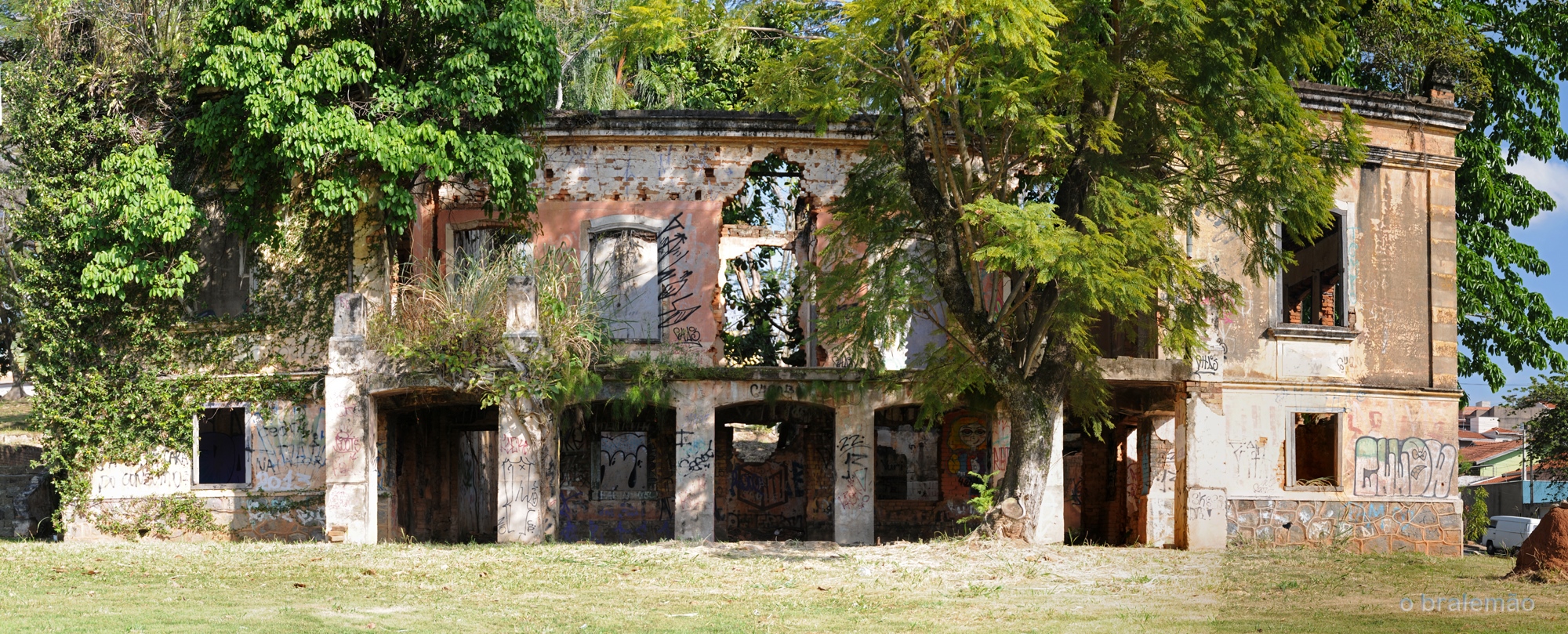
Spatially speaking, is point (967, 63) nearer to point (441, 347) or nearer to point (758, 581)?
point (758, 581)

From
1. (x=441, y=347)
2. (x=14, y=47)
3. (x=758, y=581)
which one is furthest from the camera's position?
(x=14, y=47)

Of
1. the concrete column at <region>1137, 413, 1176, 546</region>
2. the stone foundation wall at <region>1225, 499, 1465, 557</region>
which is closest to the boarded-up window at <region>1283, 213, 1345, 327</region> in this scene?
the concrete column at <region>1137, 413, 1176, 546</region>

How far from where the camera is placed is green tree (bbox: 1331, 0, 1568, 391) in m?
24.6

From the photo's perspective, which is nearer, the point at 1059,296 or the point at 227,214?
the point at 1059,296

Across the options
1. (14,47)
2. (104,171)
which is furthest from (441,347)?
(14,47)

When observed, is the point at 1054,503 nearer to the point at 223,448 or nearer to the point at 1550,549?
the point at 1550,549

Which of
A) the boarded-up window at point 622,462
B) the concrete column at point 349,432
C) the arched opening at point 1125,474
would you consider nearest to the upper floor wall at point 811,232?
the arched opening at point 1125,474

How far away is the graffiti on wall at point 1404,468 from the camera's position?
20406 mm

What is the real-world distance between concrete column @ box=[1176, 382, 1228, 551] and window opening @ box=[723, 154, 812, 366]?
6986 millimetres

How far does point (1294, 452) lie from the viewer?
20.2 m

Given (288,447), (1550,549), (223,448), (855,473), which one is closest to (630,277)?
(855,473)

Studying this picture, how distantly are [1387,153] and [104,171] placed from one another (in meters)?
18.3

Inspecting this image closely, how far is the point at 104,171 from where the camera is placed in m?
19.8

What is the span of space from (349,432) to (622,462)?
7313 mm
